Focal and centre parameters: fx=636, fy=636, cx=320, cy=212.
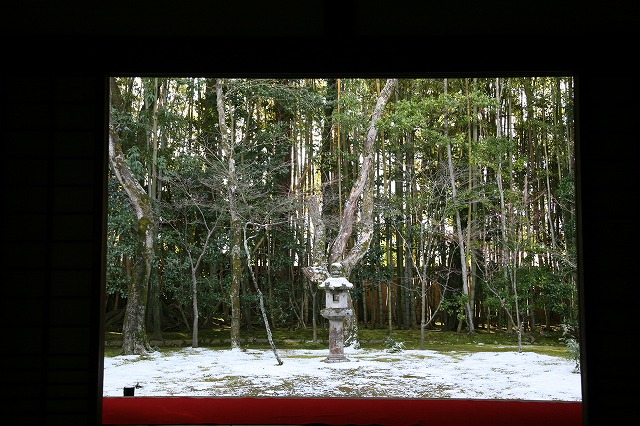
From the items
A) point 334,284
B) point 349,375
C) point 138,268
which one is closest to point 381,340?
point 349,375

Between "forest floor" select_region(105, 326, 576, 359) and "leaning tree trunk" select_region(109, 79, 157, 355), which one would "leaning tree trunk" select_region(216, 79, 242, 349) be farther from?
"leaning tree trunk" select_region(109, 79, 157, 355)

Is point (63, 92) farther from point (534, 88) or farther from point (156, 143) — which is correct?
point (534, 88)

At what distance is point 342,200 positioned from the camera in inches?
492

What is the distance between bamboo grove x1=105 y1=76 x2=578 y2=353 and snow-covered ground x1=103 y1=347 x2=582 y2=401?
2.26 feet

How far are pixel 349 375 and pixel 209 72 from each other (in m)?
7.42

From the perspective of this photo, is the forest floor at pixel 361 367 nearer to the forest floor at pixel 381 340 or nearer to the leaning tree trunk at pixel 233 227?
the forest floor at pixel 381 340

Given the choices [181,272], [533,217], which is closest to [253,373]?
[181,272]

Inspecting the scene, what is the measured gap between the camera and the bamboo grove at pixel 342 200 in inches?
443

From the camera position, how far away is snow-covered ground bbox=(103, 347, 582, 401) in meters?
8.71

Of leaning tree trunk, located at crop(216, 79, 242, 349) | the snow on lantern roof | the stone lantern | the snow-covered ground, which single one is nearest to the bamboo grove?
leaning tree trunk, located at crop(216, 79, 242, 349)

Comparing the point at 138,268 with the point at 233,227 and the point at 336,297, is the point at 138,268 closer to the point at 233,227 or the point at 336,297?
the point at 233,227

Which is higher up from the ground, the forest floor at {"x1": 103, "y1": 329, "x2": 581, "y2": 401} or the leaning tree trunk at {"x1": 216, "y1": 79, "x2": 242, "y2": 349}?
the leaning tree trunk at {"x1": 216, "y1": 79, "x2": 242, "y2": 349}

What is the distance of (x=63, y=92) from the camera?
2971 mm

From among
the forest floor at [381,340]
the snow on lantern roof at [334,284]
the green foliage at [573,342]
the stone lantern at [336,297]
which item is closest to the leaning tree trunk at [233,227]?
the forest floor at [381,340]
